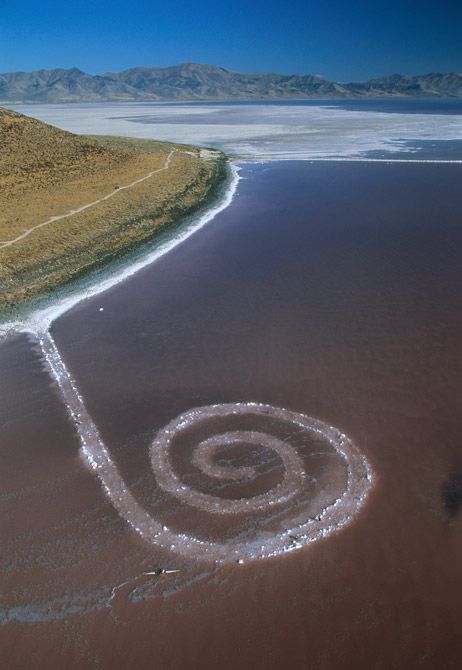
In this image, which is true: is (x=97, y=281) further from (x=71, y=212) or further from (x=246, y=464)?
(x=246, y=464)

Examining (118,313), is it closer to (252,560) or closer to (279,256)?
(279,256)

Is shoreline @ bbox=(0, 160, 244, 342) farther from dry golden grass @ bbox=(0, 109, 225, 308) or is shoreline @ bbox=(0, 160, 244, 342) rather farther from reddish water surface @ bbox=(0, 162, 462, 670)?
reddish water surface @ bbox=(0, 162, 462, 670)

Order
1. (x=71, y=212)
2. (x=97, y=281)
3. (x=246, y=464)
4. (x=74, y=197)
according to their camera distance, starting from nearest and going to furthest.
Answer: (x=246, y=464), (x=97, y=281), (x=71, y=212), (x=74, y=197)

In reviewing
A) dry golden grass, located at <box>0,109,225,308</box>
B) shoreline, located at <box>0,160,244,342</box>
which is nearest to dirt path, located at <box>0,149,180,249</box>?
dry golden grass, located at <box>0,109,225,308</box>

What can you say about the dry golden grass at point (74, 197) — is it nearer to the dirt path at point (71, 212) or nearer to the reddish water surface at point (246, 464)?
the dirt path at point (71, 212)

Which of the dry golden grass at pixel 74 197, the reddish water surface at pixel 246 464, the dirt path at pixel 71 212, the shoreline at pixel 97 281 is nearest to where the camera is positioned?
the reddish water surface at pixel 246 464

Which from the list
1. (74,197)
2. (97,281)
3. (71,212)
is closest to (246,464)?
(97,281)

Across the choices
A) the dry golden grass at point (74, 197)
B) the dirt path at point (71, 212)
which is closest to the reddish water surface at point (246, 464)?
the dry golden grass at point (74, 197)
